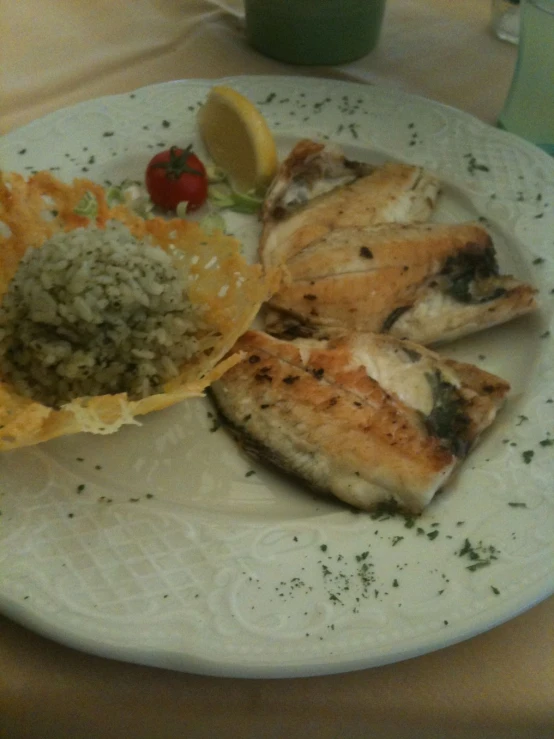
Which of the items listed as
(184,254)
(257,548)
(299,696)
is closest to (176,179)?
(184,254)

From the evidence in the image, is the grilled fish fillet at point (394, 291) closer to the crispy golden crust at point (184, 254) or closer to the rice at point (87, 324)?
the crispy golden crust at point (184, 254)

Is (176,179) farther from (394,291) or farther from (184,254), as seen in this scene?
(394,291)

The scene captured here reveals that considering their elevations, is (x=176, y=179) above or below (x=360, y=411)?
above

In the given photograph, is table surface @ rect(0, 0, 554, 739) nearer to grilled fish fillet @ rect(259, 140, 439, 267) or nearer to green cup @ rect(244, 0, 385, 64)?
grilled fish fillet @ rect(259, 140, 439, 267)

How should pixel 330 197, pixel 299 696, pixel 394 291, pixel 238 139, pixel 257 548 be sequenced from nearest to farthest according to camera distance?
1. pixel 299 696
2. pixel 257 548
3. pixel 394 291
4. pixel 330 197
5. pixel 238 139

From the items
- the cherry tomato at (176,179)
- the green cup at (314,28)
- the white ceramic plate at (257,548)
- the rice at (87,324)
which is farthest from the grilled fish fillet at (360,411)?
the green cup at (314,28)

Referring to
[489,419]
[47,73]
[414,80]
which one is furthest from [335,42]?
[489,419]

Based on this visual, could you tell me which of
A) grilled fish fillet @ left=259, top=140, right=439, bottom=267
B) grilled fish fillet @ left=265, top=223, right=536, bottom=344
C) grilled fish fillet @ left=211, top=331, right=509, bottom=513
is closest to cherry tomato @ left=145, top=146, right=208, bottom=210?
grilled fish fillet @ left=259, top=140, right=439, bottom=267
